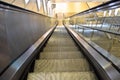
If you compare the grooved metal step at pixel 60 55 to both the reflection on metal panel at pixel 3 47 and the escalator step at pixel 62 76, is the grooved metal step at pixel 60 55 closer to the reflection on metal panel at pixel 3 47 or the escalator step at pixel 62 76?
the escalator step at pixel 62 76

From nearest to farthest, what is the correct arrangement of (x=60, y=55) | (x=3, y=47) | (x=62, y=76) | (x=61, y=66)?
(x=3, y=47), (x=62, y=76), (x=61, y=66), (x=60, y=55)

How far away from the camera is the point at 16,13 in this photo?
2.66 m

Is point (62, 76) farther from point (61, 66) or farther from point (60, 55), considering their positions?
point (60, 55)

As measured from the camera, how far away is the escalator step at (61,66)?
333 cm

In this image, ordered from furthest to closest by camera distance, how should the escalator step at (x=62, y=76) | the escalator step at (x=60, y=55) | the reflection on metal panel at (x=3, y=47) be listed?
the escalator step at (x=60, y=55) → the escalator step at (x=62, y=76) → the reflection on metal panel at (x=3, y=47)

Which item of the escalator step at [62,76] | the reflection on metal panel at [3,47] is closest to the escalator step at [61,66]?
the escalator step at [62,76]

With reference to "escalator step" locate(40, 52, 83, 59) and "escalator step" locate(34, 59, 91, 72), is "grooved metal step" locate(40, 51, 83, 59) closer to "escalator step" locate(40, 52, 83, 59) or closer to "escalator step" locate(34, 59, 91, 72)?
"escalator step" locate(40, 52, 83, 59)

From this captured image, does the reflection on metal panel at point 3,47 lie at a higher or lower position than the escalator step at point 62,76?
higher

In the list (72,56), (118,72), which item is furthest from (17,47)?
(72,56)

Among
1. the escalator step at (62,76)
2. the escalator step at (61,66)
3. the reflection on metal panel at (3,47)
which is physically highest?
the reflection on metal panel at (3,47)

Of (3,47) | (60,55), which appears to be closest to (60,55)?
(60,55)

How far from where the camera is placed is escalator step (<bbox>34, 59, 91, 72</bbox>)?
333cm

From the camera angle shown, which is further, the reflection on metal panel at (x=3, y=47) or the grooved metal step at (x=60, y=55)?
the grooved metal step at (x=60, y=55)

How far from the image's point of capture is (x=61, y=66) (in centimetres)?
339
